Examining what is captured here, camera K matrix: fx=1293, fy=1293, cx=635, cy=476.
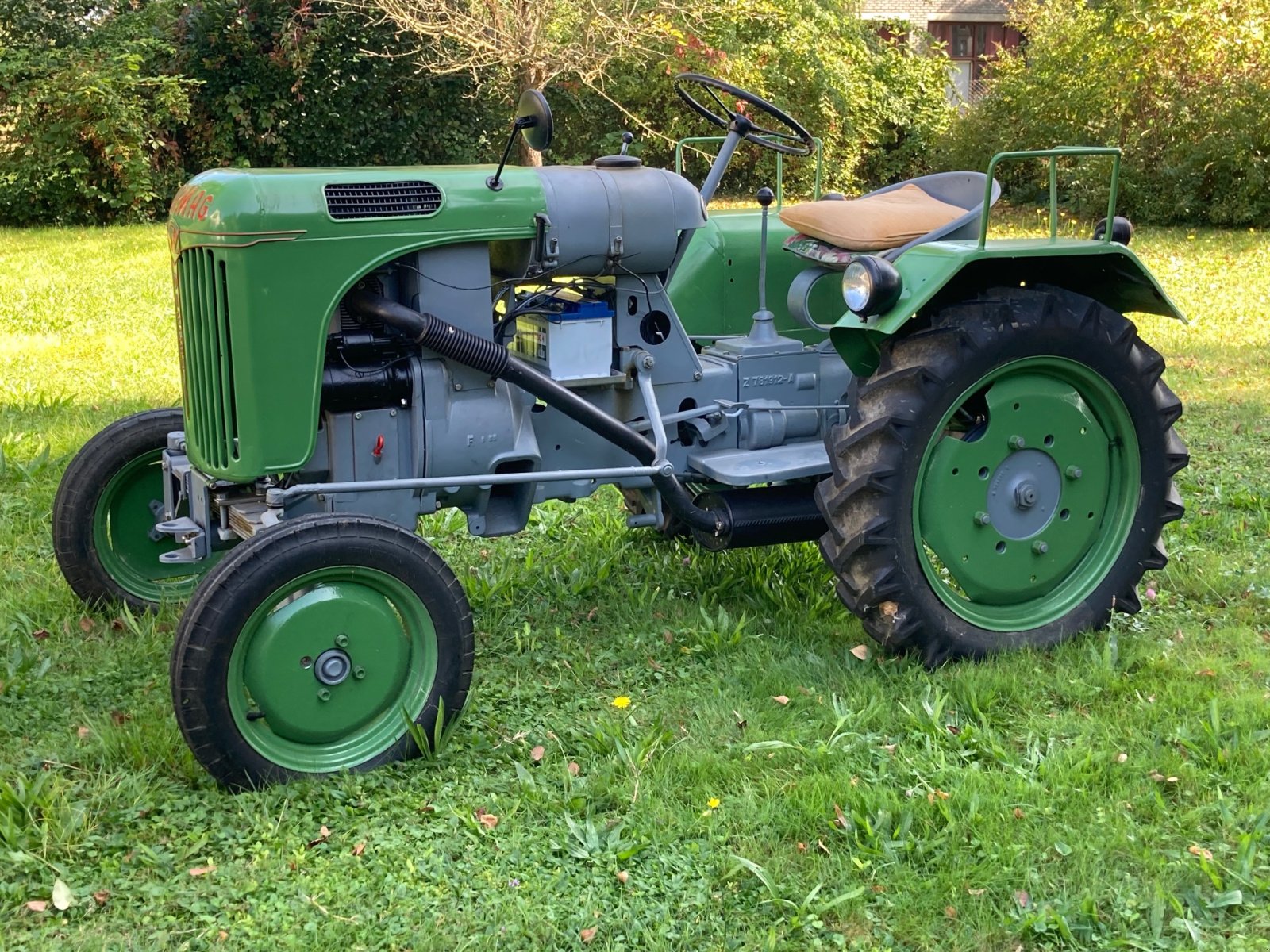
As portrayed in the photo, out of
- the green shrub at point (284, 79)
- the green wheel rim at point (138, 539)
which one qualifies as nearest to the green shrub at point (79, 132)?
the green shrub at point (284, 79)

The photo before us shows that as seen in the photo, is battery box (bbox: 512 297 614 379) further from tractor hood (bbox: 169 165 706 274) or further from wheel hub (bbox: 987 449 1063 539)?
wheel hub (bbox: 987 449 1063 539)

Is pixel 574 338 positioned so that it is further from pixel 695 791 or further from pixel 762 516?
pixel 695 791

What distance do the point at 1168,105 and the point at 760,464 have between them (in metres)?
13.0

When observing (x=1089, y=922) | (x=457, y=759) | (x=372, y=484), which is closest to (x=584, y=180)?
(x=372, y=484)

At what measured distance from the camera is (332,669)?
10.4 feet

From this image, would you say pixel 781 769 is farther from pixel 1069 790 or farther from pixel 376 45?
pixel 376 45

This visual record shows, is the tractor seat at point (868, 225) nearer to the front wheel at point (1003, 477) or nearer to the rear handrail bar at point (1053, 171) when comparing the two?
the rear handrail bar at point (1053, 171)

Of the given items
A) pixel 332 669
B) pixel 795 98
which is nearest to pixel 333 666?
pixel 332 669

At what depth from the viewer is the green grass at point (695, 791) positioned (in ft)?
8.76

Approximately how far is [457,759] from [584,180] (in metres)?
1.65

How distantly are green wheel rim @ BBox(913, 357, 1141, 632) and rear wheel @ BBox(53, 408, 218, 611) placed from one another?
234 cm

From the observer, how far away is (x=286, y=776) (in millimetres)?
3125

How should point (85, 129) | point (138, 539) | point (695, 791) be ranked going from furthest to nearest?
point (85, 129) < point (138, 539) < point (695, 791)

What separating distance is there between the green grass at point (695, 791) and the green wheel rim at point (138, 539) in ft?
0.53
